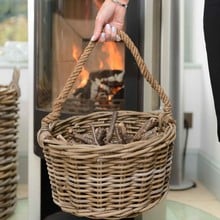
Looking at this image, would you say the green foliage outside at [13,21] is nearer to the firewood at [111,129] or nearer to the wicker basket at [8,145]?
the wicker basket at [8,145]

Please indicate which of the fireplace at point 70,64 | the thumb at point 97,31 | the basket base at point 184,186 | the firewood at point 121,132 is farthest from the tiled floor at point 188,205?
the thumb at point 97,31

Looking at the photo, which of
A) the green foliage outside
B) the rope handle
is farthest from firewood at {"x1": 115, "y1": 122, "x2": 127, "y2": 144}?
the green foliage outside

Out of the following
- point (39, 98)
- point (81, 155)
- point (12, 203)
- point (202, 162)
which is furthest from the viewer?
point (202, 162)

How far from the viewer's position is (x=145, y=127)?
3.25ft

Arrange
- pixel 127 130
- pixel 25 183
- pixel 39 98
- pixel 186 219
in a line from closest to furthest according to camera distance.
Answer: pixel 127 130 < pixel 39 98 < pixel 186 219 < pixel 25 183

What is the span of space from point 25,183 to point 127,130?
97cm

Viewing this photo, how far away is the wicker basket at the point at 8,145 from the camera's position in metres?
1.07

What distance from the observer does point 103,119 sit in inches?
42.4

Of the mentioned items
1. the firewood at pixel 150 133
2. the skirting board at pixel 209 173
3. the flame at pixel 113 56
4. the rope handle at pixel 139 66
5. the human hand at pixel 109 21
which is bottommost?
the skirting board at pixel 209 173

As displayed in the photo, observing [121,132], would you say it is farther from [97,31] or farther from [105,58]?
[105,58]

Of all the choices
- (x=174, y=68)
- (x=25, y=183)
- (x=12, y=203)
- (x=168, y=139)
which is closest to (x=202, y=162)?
(x=174, y=68)

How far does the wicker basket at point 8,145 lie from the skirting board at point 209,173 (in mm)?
1014

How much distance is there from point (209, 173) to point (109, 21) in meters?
1.16

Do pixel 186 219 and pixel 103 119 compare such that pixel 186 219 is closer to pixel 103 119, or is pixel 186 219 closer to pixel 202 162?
pixel 202 162
